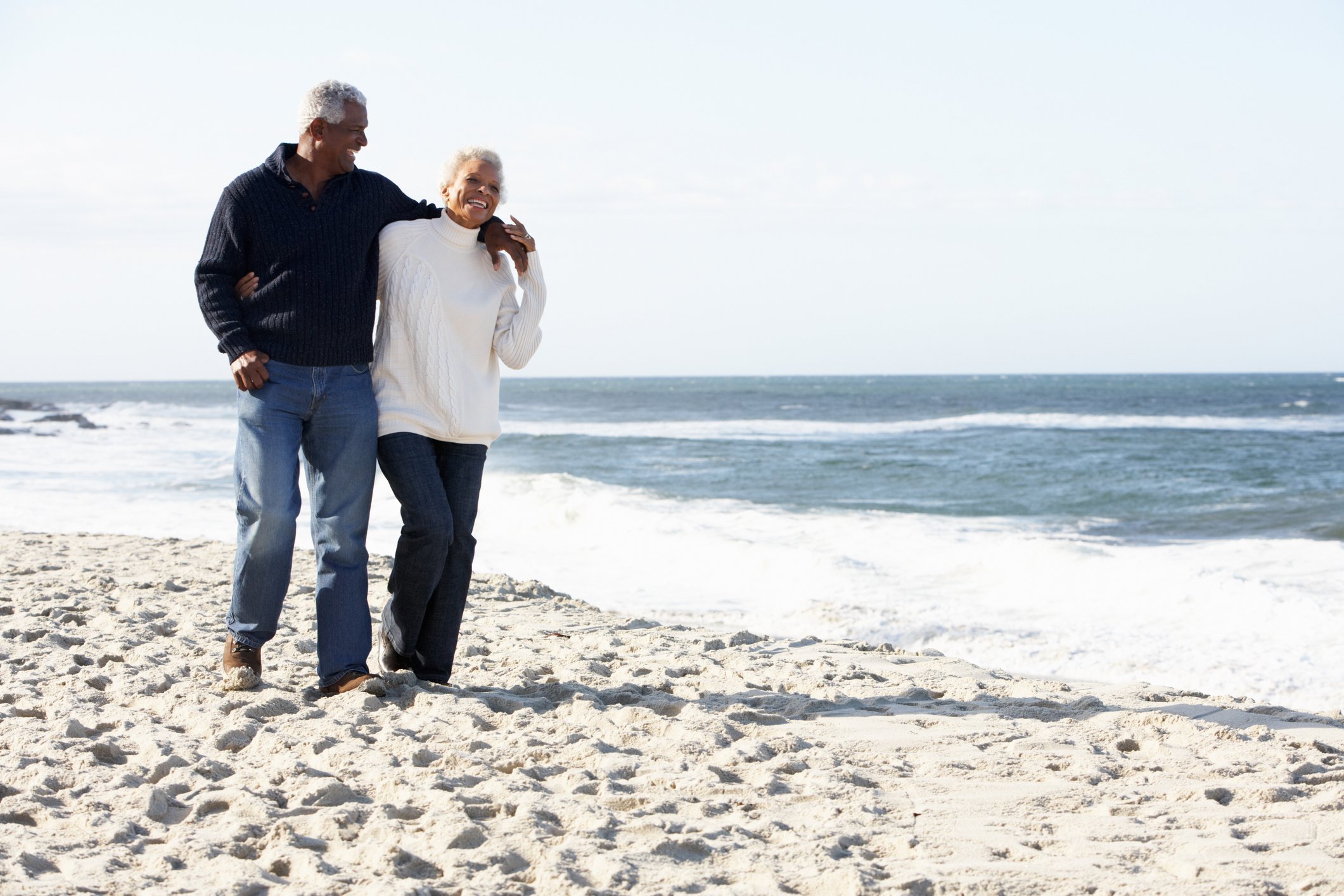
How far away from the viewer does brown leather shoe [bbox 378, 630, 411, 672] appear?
12.2 feet

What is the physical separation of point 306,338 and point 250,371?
19cm

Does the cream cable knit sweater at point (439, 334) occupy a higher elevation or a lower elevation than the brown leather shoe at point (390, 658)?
higher

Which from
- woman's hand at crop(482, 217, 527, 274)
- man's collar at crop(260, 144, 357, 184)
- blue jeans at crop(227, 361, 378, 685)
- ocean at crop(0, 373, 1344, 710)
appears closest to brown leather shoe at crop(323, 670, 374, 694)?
blue jeans at crop(227, 361, 378, 685)

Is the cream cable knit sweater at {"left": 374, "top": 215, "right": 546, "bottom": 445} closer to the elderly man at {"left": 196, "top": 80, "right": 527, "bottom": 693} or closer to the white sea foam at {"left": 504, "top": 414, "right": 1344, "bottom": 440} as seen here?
the elderly man at {"left": 196, "top": 80, "right": 527, "bottom": 693}

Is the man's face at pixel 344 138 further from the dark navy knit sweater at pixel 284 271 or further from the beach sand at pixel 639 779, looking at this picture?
the beach sand at pixel 639 779

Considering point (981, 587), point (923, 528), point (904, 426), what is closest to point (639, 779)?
point (981, 587)

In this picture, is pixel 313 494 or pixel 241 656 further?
pixel 241 656

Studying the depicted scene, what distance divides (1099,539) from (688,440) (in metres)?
16.7

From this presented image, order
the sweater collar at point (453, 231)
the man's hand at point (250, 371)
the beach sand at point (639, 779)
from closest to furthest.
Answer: the beach sand at point (639, 779), the man's hand at point (250, 371), the sweater collar at point (453, 231)

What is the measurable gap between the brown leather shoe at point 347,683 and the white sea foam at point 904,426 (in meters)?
24.3

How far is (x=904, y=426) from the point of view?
34688 mm

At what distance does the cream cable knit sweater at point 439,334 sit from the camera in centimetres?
346

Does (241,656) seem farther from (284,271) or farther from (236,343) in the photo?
(284,271)

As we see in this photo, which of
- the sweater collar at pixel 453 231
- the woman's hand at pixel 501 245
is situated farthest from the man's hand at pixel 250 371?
the woman's hand at pixel 501 245
